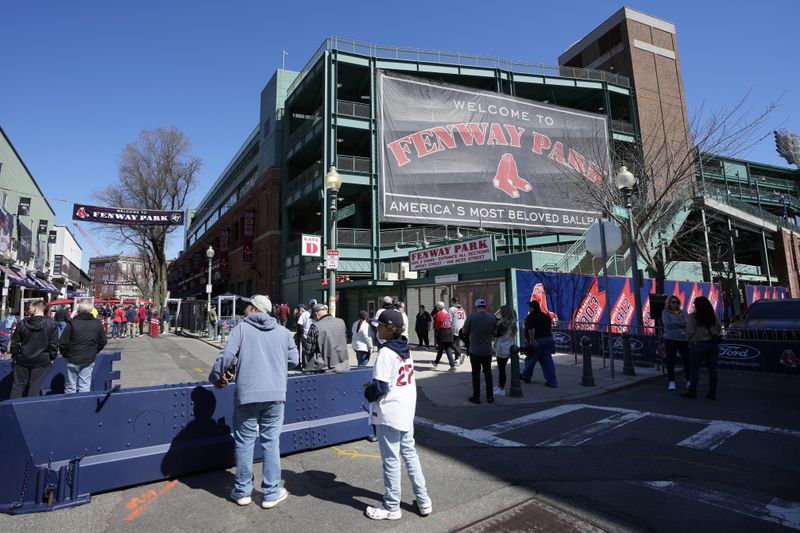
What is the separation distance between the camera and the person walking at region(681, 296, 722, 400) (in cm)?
762

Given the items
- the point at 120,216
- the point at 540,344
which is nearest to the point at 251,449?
the point at 540,344

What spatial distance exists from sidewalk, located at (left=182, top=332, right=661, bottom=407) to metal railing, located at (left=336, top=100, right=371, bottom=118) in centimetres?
1700

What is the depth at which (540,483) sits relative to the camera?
13.5 feet

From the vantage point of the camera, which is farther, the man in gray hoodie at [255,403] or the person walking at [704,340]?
the person walking at [704,340]

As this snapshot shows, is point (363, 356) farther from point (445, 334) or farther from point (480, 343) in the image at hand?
point (480, 343)

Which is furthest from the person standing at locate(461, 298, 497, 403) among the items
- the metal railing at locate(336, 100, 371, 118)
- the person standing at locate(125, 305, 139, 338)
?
the person standing at locate(125, 305, 139, 338)

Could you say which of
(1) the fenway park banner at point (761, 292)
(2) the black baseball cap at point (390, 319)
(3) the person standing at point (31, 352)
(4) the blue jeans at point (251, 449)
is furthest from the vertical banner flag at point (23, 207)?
(1) the fenway park banner at point (761, 292)

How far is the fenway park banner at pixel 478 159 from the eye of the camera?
77.3 feet

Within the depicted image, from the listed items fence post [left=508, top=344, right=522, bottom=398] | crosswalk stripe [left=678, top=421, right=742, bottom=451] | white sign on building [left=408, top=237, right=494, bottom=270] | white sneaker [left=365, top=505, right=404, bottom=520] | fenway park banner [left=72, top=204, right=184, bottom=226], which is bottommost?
crosswalk stripe [left=678, top=421, right=742, bottom=451]

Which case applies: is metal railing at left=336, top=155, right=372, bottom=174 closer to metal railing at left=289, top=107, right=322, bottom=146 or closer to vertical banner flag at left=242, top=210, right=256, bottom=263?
metal railing at left=289, top=107, right=322, bottom=146

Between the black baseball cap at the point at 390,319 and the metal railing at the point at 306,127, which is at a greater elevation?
the metal railing at the point at 306,127

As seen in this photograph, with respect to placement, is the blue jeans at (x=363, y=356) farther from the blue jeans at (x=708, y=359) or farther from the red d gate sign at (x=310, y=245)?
the red d gate sign at (x=310, y=245)

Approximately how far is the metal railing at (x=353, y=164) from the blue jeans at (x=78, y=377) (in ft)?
60.4

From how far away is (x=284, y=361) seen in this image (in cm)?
394
